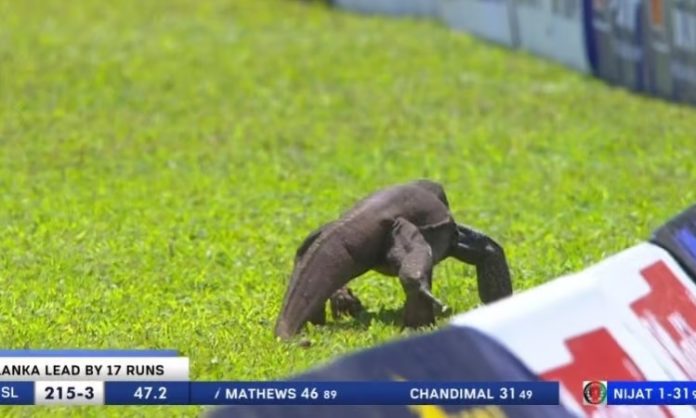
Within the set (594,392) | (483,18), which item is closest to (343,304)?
(594,392)

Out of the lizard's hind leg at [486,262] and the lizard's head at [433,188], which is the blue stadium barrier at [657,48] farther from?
the lizard's hind leg at [486,262]

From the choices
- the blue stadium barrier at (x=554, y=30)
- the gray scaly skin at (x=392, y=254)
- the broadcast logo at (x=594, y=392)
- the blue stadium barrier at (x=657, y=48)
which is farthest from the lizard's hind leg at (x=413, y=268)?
the blue stadium barrier at (x=554, y=30)

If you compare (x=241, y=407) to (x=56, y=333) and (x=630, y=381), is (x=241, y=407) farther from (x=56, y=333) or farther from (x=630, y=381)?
(x=56, y=333)

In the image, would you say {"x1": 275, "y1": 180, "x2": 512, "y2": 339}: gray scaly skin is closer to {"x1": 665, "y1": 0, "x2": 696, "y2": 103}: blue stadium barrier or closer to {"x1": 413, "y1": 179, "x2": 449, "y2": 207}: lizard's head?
{"x1": 413, "y1": 179, "x2": 449, "y2": 207}: lizard's head

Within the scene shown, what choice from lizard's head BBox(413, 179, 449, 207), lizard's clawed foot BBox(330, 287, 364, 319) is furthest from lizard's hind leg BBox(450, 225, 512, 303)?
lizard's clawed foot BBox(330, 287, 364, 319)

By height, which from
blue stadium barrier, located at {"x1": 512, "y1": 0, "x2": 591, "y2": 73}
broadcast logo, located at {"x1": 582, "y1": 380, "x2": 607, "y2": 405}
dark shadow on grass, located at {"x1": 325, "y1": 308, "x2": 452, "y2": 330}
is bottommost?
blue stadium barrier, located at {"x1": 512, "y1": 0, "x2": 591, "y2": 73}

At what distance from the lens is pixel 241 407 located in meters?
6.09

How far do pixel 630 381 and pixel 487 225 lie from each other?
20.8 feet

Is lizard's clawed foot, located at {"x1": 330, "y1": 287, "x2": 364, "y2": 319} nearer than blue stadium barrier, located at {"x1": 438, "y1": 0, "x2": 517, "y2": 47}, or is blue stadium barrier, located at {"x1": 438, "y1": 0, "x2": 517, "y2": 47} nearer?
lizard's clawed foot, located at {"x1": 330, "y1": 287, "x2": 364, "y2": 319}

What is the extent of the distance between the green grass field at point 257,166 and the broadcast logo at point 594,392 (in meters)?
1.87

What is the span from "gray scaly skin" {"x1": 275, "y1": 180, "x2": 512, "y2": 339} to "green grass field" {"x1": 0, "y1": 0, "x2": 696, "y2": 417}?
8.0 inches

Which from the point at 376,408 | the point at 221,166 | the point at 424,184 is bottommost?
the point at 221,166

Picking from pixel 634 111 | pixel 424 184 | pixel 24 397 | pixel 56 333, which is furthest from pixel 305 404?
pixel 634 111

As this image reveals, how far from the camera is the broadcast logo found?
6.54 meters
